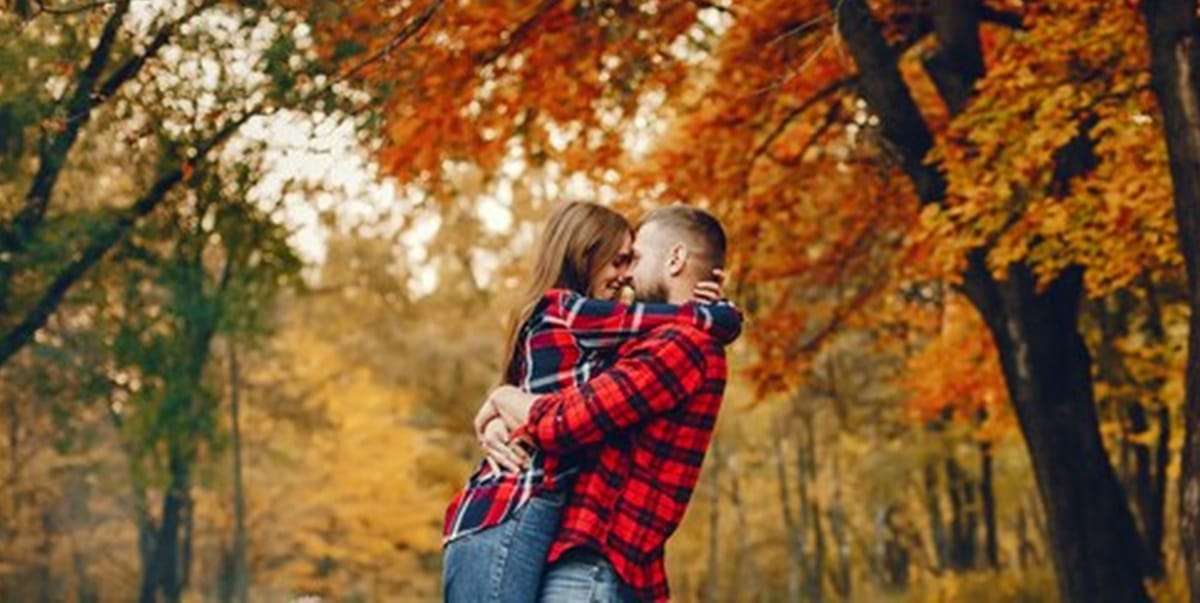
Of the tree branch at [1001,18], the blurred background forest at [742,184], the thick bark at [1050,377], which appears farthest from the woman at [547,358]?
the tree branch at [1001,18]

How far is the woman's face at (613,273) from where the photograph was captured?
3646 millimetres

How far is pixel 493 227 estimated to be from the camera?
35.6 meters

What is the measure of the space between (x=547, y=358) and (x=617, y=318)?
0.19 m

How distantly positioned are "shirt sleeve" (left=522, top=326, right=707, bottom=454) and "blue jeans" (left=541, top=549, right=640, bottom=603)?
0.80ft

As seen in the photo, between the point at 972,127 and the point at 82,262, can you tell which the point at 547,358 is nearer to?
the point at 972,127

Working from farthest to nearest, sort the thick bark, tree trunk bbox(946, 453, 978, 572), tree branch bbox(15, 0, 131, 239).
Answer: tree trunk bbox(946, 453, 978, 572)
tree branch bbox(15, 0, 131, 239)
the thick bark

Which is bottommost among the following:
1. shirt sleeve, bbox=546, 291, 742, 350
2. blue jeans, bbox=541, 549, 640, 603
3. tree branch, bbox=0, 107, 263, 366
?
blue jeans, bbox=541, 549, 640, 603

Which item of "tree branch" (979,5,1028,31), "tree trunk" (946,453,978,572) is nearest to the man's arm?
"tree branch" (979,5,1028,31)

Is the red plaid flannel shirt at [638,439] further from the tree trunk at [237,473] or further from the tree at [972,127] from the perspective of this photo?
the tree trunk at [237,473]

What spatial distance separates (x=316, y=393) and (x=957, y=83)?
2296 centimetres

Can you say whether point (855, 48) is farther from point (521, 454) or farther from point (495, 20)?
point (521, 454)

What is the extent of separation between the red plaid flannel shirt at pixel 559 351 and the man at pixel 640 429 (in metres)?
0.04

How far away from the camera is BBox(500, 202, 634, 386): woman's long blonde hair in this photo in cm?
361

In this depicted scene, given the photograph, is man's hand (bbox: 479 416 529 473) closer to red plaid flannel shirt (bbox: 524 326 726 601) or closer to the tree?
red plaid flannel shirt (bbox: 524 326 726 601)
